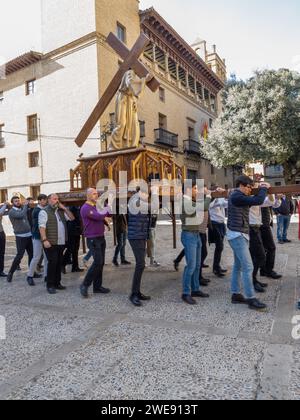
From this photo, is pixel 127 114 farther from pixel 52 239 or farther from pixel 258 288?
pixel 258 288

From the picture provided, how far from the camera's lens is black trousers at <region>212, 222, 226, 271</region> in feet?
20.5

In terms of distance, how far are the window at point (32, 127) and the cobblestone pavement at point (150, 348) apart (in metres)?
16.9

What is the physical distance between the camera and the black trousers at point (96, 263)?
517 cm

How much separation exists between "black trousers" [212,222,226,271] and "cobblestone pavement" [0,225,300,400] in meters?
1.01

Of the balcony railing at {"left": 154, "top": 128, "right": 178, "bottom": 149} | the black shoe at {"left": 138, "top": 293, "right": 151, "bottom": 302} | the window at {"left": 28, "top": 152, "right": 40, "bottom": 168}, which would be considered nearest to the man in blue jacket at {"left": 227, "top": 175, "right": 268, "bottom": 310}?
the black shoe at {"left": 138, "top": 293, "right": 151, "bottom": 302}

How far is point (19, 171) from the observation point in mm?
20969

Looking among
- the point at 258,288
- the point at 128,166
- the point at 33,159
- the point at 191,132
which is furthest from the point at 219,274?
the point at 191,132

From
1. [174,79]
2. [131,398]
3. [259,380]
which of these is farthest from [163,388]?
[174,79]

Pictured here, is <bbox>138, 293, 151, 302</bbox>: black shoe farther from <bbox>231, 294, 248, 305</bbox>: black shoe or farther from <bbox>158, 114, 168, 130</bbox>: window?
<bbox>158, 114, 168, 130</bbox>: window

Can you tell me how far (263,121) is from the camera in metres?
18.8

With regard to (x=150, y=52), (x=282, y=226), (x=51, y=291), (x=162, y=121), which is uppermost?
(x=150, y=52)

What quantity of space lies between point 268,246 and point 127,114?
383 centimetres

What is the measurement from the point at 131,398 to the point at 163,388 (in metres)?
0.27

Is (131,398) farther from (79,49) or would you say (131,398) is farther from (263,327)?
(79,49)
